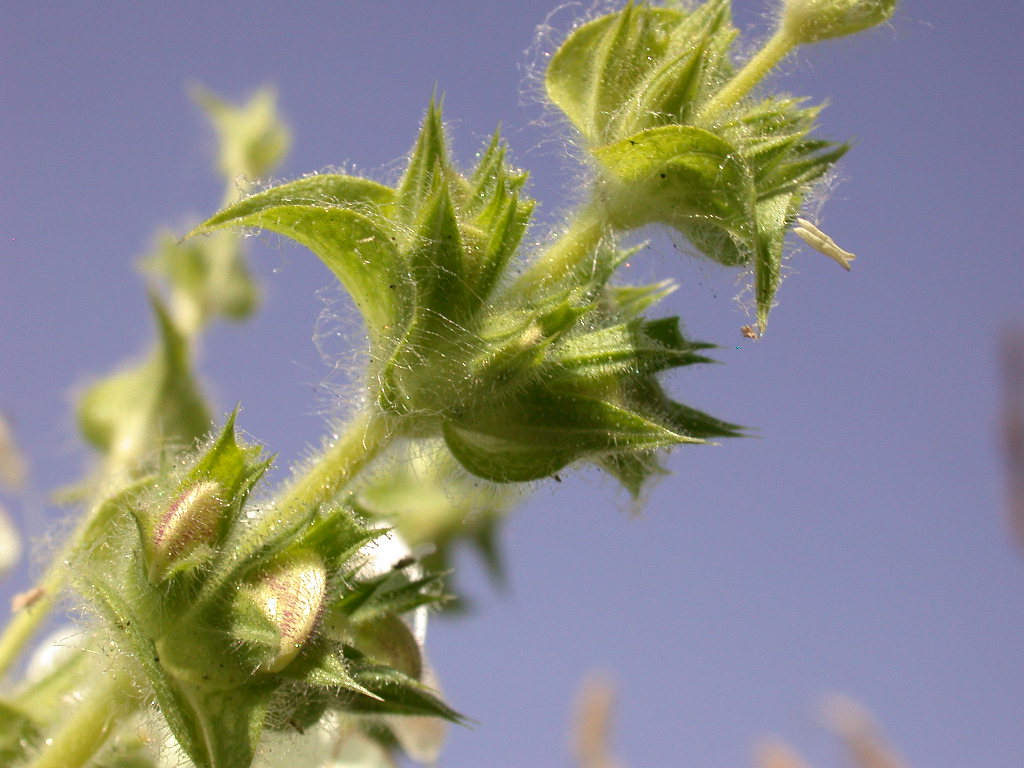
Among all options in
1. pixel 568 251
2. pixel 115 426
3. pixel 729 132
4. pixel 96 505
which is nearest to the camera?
pixel 729 132

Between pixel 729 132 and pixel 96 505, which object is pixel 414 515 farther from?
pixel 729 132

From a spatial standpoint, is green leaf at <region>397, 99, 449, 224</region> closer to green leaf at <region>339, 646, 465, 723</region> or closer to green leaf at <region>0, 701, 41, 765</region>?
green leaf at <region>339, 646, 465, 723</region>

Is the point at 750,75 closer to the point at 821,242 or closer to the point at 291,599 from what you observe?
the point at 821,242

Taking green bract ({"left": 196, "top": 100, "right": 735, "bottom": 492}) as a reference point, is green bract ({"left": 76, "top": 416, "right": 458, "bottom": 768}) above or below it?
below

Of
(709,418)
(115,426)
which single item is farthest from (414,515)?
(709,418)

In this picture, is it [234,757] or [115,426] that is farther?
[115,426]

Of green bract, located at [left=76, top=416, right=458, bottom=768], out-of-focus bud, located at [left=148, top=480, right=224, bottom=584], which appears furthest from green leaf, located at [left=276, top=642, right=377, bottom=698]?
out-of-focus bud, located at [left=148, top=480, right=224, bottom=584]

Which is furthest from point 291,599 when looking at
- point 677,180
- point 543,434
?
point 677,180
